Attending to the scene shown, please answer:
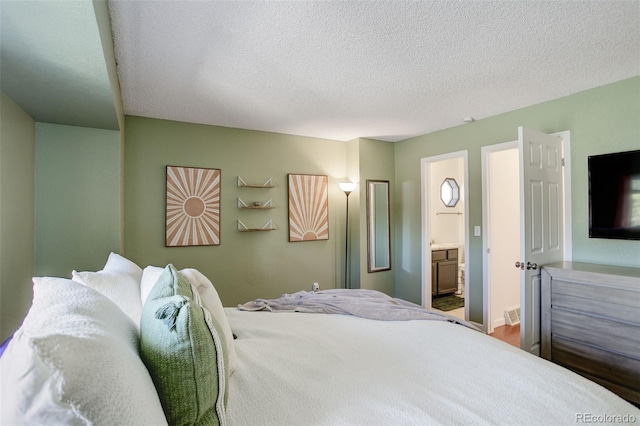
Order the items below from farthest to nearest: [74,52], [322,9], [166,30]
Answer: [166,30] → [322,9] → [74,52]

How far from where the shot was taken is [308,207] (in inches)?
172

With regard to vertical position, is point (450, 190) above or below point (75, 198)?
above

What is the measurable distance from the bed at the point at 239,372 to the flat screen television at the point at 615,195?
1.94 meters

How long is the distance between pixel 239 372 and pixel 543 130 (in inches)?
138

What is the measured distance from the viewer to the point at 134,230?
3381 mm

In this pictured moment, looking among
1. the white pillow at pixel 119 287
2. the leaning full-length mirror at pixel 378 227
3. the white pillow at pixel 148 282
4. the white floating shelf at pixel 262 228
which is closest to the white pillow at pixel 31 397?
the white pillow at pixel 119 287

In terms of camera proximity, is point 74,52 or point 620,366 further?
point 620,366

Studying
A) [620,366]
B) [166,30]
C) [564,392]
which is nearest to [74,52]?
[166,30]

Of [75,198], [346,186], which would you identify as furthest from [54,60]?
[346,186]

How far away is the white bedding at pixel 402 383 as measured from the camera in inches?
39.9

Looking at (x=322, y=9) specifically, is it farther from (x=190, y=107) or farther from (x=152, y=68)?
(x=190, y=107)

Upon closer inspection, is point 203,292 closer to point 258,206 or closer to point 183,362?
point 183,362

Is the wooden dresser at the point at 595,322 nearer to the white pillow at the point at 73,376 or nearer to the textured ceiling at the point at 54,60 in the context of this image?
the white pillow at the point at 73,376

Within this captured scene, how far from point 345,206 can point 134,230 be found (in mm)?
2737
